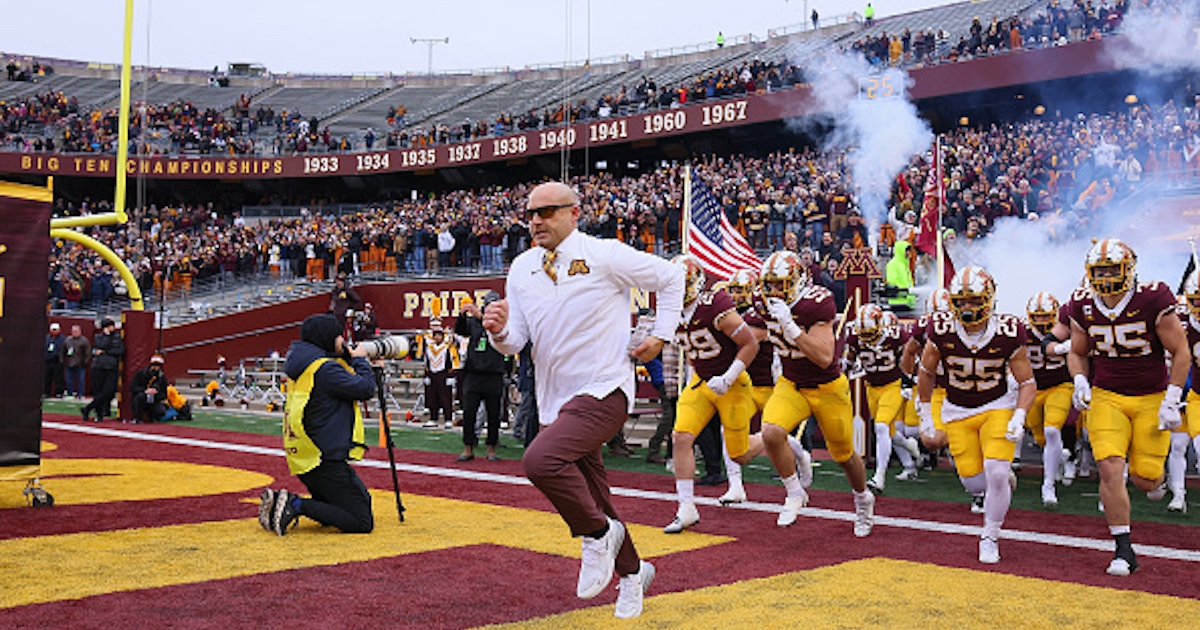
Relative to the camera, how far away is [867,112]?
29516 millimetres

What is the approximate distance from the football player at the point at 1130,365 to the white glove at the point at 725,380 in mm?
2251

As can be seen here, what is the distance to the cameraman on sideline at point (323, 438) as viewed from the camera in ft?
24.5

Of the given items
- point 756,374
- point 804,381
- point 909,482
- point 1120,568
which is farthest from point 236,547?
point 909,482

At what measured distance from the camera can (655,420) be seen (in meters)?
16.5

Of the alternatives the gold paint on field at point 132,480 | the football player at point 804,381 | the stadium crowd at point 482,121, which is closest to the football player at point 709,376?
the football player at point 804,381

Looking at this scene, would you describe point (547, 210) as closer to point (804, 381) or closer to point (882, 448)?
point (804, 381)

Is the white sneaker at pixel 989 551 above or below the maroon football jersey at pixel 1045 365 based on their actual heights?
below

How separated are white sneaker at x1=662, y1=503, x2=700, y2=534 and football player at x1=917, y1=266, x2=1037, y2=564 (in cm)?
185

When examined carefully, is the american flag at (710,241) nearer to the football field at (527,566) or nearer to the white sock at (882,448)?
the white sock at (882,448)

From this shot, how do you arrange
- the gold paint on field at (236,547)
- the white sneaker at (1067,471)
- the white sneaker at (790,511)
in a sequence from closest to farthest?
1. the gold paint on field at (236,547)
2. the white sneaker at (790,511)
3. the white sneaker at (1067,471)

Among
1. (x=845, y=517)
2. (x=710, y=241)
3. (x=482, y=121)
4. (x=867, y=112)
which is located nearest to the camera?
(x=845, y=517)

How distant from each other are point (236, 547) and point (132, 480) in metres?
4.06

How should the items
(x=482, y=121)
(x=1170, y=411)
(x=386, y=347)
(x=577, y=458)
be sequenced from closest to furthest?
(x=577, y=458), (x=1170, y=411), (x=386, y=347), (x=482, y=121)

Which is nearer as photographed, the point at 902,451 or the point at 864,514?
the point at 864,514
